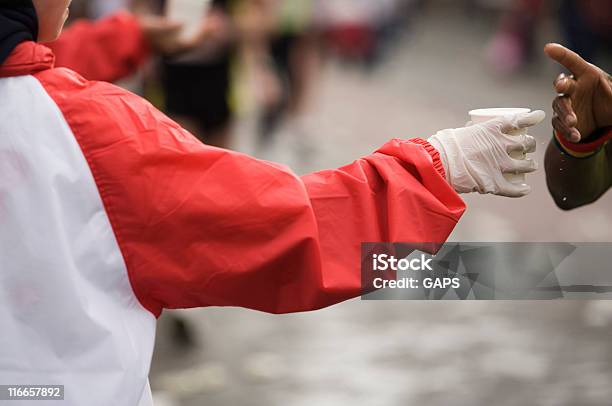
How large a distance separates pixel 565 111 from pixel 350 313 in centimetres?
346

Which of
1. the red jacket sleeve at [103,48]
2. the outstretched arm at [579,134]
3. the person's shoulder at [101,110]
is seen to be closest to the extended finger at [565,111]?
the outstretched arm at [579,134]

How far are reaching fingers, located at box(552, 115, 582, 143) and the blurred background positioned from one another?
1.56 m

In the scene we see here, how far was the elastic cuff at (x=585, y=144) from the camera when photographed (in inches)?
117

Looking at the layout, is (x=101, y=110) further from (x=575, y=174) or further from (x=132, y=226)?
(x=575, y=174)

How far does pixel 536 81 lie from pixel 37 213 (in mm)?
11276

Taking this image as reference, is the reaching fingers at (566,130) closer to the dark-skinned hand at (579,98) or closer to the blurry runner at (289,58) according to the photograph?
the dark-skinned hand at (579,98)

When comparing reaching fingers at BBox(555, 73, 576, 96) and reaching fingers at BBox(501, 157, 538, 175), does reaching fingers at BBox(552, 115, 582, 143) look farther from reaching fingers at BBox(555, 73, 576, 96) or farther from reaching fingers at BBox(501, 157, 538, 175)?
reaching fingers at BBox(501, 157, 538, 175)

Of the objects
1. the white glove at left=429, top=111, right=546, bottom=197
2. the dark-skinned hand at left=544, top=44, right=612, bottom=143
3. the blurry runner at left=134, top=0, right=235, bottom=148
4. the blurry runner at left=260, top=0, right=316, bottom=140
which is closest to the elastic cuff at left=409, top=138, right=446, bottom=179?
the white glove at left=429, top=111, right=546, bottom=197

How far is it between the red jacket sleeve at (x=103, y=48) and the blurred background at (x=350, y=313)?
0.75 m

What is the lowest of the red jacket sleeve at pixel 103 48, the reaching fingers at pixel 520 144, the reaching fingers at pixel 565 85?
the red jacket sleeve at pixel 103 48

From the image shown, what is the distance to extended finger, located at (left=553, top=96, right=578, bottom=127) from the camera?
274cm

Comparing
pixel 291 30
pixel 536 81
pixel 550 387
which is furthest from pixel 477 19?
pixel 550 387

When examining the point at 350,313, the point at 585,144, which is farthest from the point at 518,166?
the point at 350,313

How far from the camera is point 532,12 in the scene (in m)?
14.4
